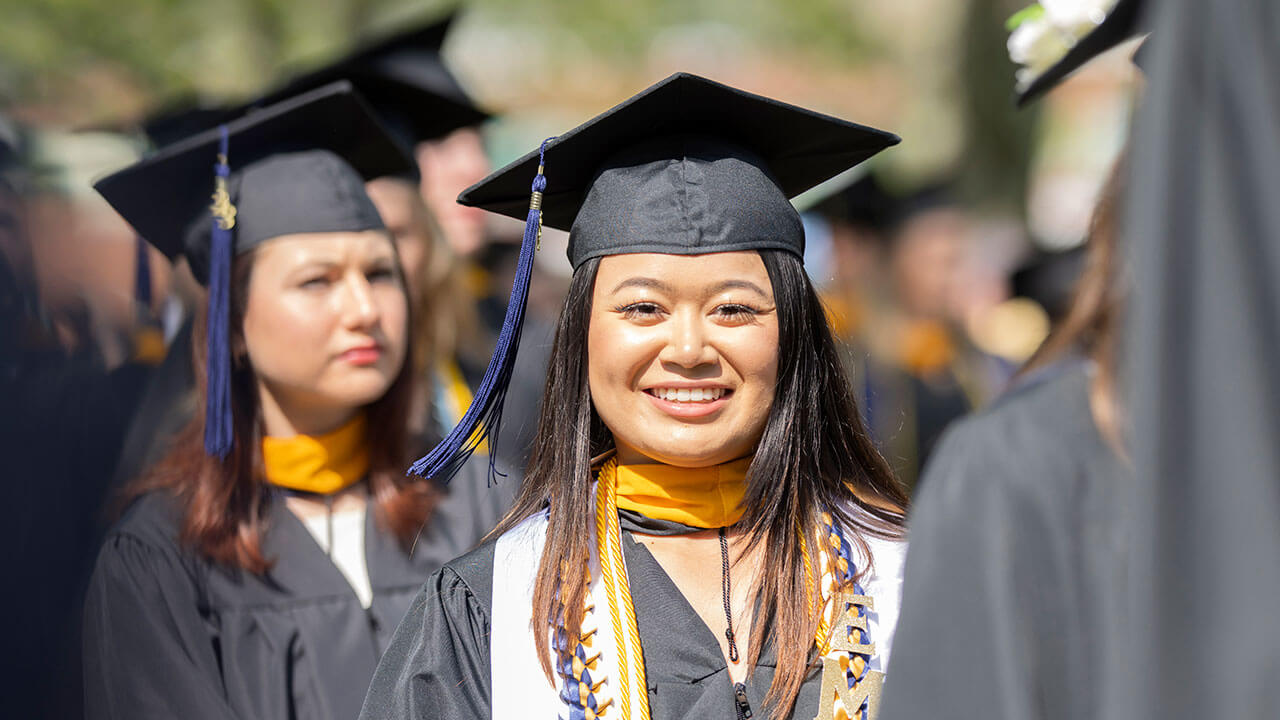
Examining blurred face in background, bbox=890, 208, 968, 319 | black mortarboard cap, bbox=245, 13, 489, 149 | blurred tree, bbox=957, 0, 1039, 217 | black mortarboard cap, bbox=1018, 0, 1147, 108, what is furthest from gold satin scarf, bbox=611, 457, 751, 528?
blurred tree, bbox=957, 0, 1039, 217

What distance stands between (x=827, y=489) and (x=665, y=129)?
2.63 feet

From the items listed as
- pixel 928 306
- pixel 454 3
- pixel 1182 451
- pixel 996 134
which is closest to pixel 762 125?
pixel 1182 451

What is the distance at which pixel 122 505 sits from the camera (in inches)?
146

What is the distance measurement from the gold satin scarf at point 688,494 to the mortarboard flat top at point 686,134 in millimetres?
595

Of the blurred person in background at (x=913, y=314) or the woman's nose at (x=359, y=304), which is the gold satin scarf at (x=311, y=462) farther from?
the blurred person in background at (x=913, y=314)

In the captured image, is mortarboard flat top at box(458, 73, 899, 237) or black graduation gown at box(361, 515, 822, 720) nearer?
black graduation gown at box(361, 515, 822, 720)

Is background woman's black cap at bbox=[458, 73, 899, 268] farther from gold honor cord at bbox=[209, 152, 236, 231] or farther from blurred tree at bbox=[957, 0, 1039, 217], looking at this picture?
blurred tree at bbox=[957, 0, 1039, 217]

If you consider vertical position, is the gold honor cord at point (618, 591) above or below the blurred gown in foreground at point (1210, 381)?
below

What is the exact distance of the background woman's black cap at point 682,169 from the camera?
8.14 ft

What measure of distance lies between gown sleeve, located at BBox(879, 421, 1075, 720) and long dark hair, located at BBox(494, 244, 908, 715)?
0.92 metres

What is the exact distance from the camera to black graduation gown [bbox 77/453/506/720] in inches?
129

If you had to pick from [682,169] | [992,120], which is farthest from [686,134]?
[992,120]

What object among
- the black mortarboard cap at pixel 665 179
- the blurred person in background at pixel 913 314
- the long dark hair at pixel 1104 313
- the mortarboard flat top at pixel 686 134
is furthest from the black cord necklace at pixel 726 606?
the blurred person in background at pixel 913 314

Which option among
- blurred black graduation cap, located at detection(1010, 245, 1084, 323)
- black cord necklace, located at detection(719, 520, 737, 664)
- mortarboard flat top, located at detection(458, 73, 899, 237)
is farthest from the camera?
blurred black graduation cap, located at detection(1010, 245, 1084, 323)
